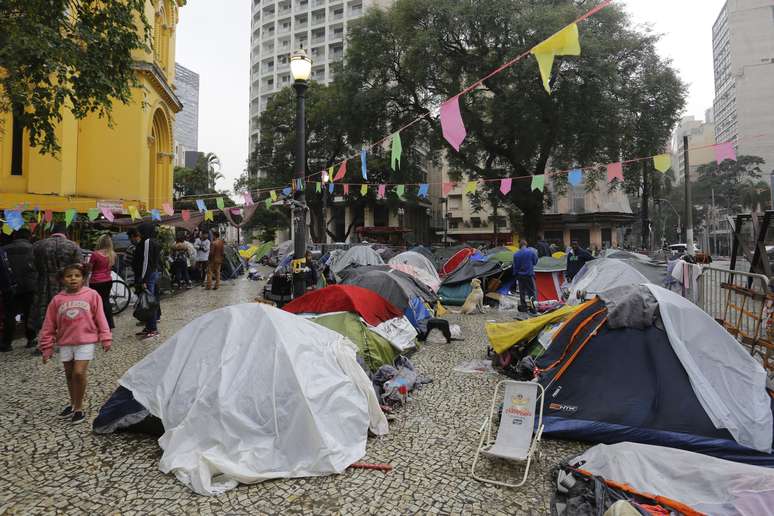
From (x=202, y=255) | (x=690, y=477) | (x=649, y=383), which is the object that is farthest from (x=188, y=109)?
(x=690, y=477)

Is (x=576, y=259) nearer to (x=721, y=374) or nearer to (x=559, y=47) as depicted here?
(x=559, y=47)

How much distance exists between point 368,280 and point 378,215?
38.7 m

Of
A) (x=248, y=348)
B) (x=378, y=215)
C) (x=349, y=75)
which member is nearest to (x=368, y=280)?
(x=248, y=348)

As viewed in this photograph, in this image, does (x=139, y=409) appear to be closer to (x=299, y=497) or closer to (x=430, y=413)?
(x=299, y=497)

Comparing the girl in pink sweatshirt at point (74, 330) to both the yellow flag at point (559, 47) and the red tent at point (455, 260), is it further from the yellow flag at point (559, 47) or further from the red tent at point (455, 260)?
the red tent at point (455, 260)

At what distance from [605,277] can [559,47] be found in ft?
19.9

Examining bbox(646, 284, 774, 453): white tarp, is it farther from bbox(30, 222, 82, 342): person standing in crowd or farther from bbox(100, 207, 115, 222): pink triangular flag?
bbox(100, 207, 115, 222): pink triangular flag

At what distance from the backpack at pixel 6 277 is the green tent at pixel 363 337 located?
14.8 ft

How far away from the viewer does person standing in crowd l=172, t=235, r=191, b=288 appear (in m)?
14.3

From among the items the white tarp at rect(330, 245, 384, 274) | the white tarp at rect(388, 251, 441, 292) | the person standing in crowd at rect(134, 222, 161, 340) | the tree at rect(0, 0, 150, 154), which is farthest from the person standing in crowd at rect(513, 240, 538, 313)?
the tree at rect(0, 0, 150, 154)

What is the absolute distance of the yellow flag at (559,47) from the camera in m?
4.91

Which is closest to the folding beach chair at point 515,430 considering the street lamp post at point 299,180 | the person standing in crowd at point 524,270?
the street lamp post at point 299,180

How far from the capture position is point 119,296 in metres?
9.74

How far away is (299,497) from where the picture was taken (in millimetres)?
3008
